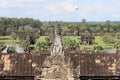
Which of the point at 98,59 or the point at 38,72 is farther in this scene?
the point at 98,59

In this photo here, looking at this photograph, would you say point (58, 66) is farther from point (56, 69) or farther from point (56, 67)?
point (56, 69)

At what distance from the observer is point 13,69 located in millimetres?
32531

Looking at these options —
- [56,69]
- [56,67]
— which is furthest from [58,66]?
[56,69]

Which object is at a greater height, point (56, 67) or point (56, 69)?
point (56, 67)

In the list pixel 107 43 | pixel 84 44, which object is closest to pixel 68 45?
A: pixel 84 44

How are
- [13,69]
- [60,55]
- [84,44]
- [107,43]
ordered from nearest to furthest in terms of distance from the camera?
[60,55] → [13,69] → [84,44] → [107,43]

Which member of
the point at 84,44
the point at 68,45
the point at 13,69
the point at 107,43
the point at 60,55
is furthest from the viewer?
the point at 107,43

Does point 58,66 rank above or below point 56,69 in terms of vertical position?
above

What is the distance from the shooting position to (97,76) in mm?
32250

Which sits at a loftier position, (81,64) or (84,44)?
(81,64)

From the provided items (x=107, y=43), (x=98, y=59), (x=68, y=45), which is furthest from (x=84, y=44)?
(x=98, y=59)

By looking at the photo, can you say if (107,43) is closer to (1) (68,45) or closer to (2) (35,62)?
(1) (68,45)

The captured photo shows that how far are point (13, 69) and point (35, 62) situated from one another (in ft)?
7.44

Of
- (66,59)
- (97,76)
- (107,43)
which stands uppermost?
(66,59)
